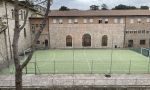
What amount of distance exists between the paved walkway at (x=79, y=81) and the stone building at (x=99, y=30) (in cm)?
2391

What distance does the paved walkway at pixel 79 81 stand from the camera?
21986 millimetres

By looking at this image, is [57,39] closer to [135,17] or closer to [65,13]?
[65,13]

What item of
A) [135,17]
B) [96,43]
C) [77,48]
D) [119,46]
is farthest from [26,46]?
[135,17]

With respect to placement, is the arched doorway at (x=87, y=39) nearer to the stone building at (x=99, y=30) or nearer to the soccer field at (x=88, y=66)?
the stone building at (x=99, y=30)

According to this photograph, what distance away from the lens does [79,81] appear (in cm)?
2331

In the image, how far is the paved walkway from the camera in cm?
2199

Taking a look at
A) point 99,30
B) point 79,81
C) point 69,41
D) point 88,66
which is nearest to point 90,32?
point 99,30

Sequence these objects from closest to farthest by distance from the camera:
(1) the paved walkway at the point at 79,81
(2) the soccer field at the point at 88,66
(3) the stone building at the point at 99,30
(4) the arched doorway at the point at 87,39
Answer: (1) the paved walkway at the point at 79,81, (2) the soccer field at the point at 88,66, (3) the stone building at the point at 99,30, (4) the arched doorway at the point at 87,39

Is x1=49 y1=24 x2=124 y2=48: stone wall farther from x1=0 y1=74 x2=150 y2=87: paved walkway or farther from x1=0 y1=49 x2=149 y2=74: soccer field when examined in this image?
x1=0 y1=74 x2=150 y2=87: paved walkway

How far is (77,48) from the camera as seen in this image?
4966 cm

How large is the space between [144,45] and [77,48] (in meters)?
13.5

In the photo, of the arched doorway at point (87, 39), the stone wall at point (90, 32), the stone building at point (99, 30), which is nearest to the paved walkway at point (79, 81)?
the stone wall at point (90, 32)

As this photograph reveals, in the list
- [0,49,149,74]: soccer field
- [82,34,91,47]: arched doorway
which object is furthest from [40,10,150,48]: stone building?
[0,49,149,74]: soccer field

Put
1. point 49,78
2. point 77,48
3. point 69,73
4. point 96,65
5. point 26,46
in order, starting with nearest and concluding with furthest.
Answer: point 49,78 → point 69,73 → point 96,65 → point 26,46 → point 77,48
